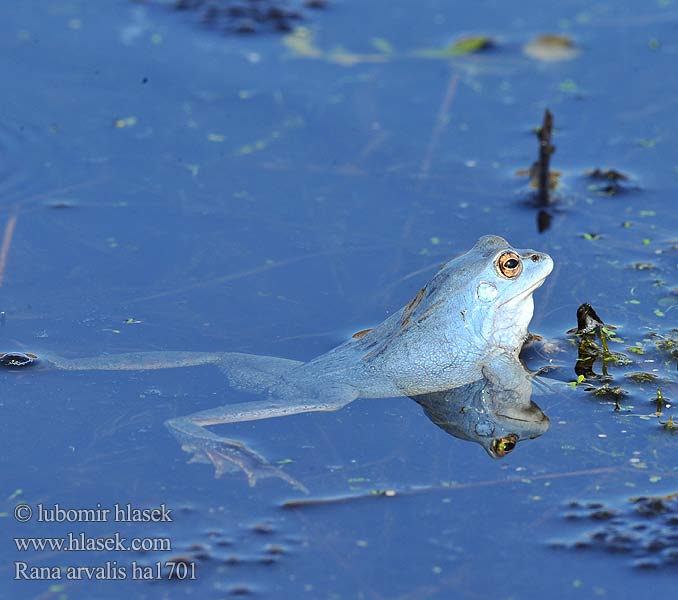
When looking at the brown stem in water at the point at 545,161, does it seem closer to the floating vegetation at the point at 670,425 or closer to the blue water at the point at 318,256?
the blue water at the point at 318,256

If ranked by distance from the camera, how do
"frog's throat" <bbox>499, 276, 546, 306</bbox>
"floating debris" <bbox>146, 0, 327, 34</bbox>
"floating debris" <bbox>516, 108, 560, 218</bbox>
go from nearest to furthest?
"frog's throat" <bbox>499, 276, 546, 306</bbox> → "floating debris" <bbox>516, 108, 560, 218</bbox> → "floating debris" <bbox>146, 0, 327, 34</bbox>

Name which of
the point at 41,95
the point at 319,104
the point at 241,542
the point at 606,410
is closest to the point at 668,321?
the point at 606,410

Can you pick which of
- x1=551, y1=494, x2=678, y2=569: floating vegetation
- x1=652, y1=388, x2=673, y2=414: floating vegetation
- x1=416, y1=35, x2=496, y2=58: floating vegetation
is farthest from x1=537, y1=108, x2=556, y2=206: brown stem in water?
x1=551, y1=494, x2=678, y2=569: floating vegetation

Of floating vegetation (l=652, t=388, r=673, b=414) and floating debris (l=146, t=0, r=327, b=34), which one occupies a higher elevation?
floating debris (l=146, t=0, r=327, b=34)

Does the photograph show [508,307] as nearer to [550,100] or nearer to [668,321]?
[668,321]

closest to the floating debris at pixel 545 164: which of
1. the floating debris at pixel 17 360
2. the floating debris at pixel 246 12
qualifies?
the floating debris at pixel 246 12

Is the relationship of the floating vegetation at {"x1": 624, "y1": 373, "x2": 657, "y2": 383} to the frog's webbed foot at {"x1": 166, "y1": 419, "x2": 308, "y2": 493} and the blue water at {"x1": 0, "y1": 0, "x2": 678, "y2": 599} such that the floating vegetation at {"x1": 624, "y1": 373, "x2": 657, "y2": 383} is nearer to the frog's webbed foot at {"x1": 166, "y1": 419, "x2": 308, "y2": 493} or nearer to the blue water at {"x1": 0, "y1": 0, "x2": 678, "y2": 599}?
the blue water at {"x1": 0, "y1": 0, "x2": 678, "y2": 599}
